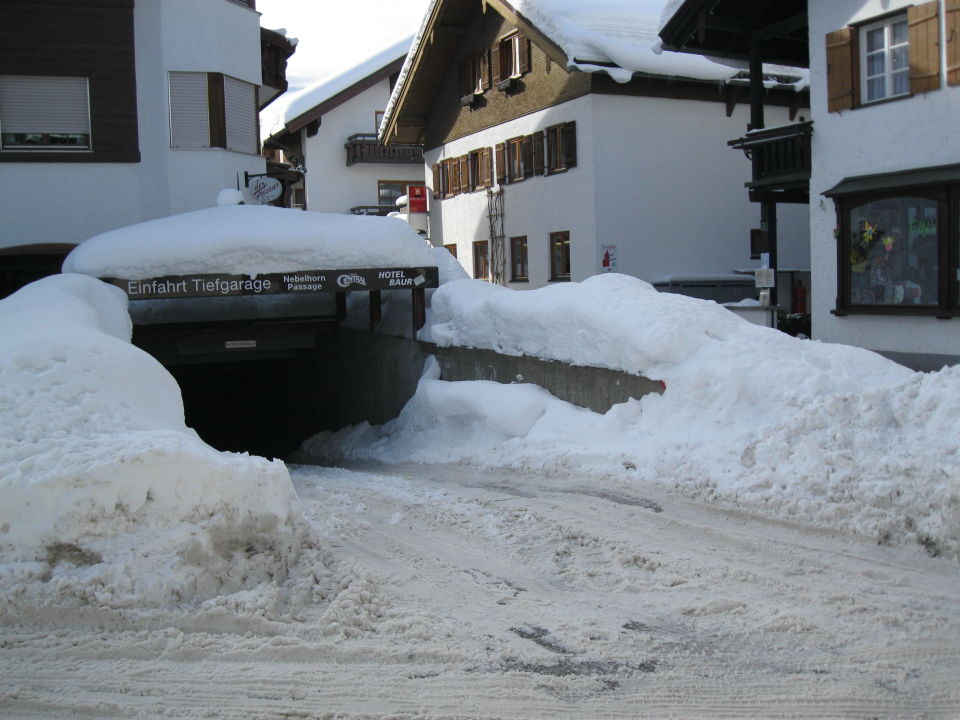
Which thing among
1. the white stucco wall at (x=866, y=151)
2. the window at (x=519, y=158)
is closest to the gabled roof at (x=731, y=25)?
the white stucco wall at (x=866, y=151)

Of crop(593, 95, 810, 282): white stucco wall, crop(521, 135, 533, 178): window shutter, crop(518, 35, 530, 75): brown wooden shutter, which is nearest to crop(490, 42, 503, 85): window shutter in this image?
crop(518, 35, 530, 75): brown wooden shutter

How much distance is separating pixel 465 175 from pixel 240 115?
36.4 ft

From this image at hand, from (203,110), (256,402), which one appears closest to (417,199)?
(256,402)

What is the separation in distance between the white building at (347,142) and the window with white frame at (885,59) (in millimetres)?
25854

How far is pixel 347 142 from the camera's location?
39750mm

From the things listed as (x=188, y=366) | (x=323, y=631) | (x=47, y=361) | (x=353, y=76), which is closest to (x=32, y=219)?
(x=188, y=366)

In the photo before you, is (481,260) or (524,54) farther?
(481,260)

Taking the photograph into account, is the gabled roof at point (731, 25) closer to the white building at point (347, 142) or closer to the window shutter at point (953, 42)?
the window shutter at point (953, 42)

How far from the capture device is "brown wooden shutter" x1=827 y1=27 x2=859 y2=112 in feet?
50.0

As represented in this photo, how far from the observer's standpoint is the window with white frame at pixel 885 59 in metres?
14.6

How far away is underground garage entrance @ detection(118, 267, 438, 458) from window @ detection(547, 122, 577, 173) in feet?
27.2

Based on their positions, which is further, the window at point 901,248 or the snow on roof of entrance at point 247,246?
the window at point 901,248

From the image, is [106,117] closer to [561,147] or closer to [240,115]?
[240,115]

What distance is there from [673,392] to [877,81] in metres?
9.22
